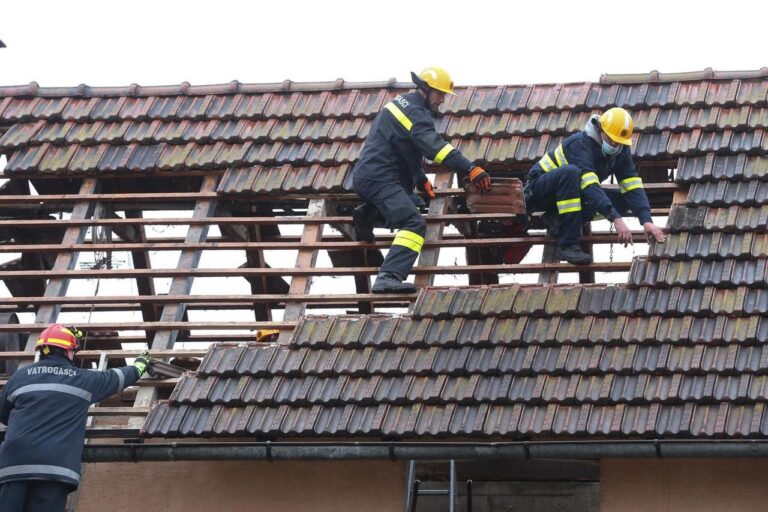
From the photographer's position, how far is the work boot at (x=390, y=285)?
527 inches

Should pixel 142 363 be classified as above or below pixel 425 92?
below

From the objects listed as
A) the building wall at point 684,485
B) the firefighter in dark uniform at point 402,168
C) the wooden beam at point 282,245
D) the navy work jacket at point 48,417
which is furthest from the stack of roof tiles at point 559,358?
the wooden beam at point 282,245

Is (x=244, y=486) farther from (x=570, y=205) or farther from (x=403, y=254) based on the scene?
(x=570, y=205)

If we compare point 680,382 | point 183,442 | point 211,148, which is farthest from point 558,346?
point 211,148

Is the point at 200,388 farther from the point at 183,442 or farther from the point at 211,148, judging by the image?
the point at 211,148

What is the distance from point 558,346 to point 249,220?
3.32 meters

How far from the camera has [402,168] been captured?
13.9 metres

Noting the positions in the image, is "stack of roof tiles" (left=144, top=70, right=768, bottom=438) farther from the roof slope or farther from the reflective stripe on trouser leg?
the reflective stripe on trouser leg

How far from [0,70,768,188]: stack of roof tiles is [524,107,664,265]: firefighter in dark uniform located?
477mm

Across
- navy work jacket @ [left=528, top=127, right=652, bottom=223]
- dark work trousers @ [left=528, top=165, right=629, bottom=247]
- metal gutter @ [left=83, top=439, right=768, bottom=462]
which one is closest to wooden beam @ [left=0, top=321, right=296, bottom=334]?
metal gutter @ [left=83, top=439, right=768, bottom=462]

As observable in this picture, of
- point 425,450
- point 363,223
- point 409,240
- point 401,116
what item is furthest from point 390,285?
point 425,450

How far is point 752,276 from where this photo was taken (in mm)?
12359

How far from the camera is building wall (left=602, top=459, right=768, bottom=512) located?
1140 cm

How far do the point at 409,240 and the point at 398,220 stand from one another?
21cm
